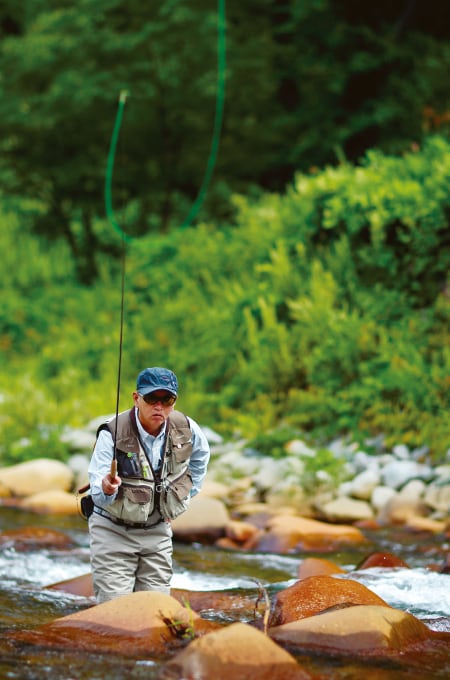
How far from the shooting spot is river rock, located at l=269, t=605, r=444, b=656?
159 inches

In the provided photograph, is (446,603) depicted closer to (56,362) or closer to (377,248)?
(377,248)

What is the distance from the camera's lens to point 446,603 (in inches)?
212

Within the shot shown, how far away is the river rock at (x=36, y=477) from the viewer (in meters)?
9.35

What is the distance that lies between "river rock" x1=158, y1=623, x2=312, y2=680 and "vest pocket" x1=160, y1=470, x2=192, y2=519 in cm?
77

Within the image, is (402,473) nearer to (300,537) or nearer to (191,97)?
(300,537)

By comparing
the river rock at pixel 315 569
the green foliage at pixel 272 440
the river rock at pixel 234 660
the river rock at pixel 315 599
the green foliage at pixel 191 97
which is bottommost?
the river rock at pixel 234 660

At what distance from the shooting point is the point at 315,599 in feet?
15.3

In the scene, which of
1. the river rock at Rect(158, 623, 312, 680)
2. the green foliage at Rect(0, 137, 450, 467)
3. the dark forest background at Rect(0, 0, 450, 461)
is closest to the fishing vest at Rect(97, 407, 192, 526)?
the river rock at Rect(158, 623, 312, 680)

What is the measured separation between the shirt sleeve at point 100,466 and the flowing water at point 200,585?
2.06ft

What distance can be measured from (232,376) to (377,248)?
2.22m

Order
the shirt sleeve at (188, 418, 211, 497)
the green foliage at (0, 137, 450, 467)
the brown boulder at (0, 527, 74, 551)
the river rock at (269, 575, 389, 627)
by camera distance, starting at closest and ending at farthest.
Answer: the shirt sleeve at (188, 418, 211, 497) → the river rock at (269, 575, 389, 627) → the brown boulder at (0, 527, 74, 551) → the green foliage at (0, 137, 450, 467)

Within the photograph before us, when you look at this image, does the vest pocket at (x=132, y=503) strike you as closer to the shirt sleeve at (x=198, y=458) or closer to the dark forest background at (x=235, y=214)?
the shirt sleeve at (x=198, y=458)

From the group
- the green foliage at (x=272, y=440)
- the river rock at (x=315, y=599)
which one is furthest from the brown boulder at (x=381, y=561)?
the green foliage at (x=272, y=440)

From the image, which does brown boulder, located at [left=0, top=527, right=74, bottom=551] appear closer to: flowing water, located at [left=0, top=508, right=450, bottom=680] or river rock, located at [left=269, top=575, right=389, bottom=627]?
flowing water, located at [left=0, top=508, right=450, bottom=680]
